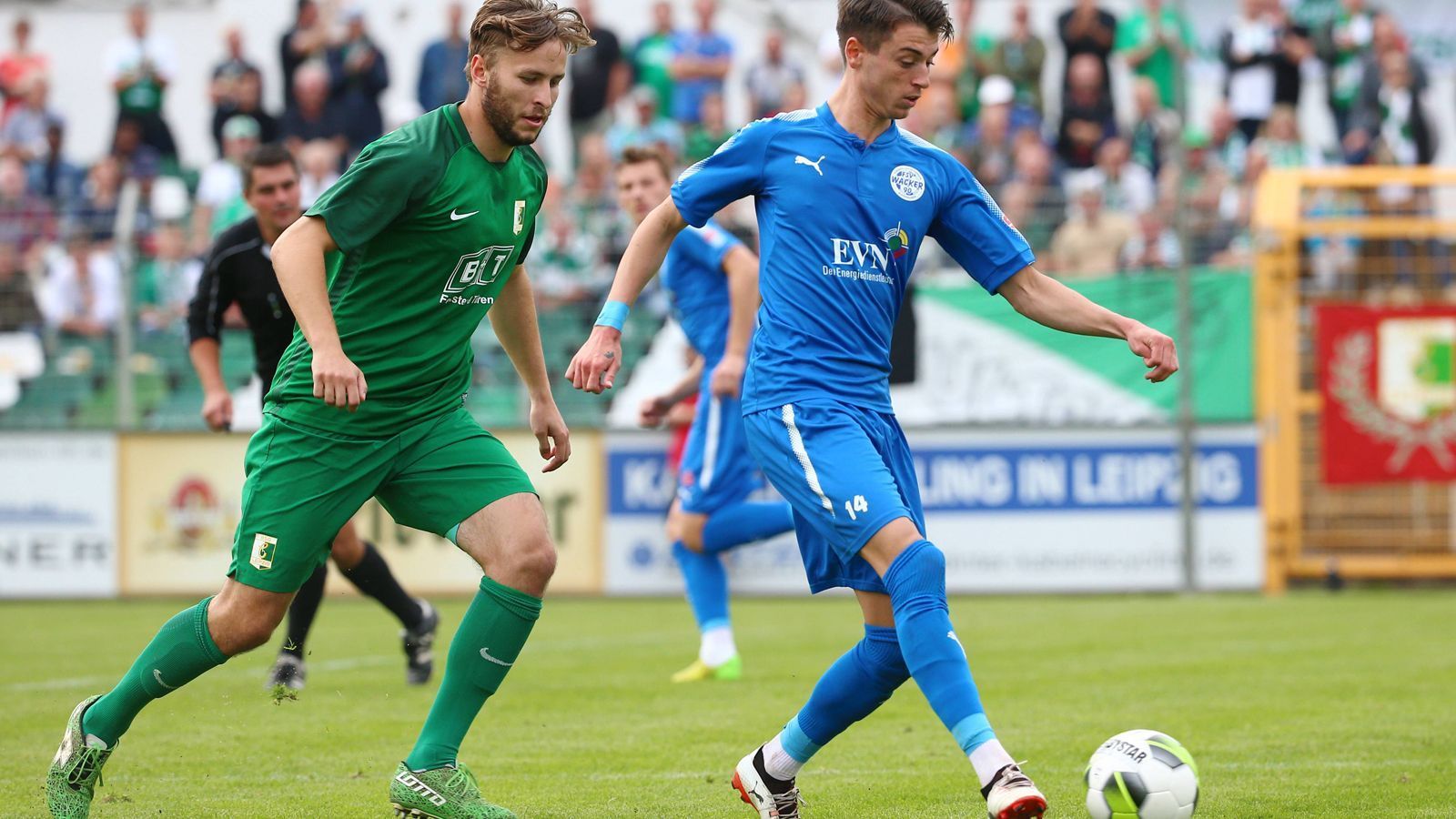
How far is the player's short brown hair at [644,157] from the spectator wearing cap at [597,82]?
9.82 meters

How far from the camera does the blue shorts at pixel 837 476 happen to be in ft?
16.1

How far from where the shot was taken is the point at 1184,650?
10.3 m

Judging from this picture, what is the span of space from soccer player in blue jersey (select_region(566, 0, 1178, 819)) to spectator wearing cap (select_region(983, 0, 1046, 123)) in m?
13.5

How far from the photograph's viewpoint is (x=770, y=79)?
60.9 feet

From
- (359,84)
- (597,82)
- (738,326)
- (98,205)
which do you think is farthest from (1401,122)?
(98,205)

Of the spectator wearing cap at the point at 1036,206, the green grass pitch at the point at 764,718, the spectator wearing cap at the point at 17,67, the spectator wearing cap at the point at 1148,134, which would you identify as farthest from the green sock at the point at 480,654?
the spectator wearing cap at the point at 17,67

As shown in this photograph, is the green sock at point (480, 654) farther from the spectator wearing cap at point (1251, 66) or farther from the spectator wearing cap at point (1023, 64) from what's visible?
the spectator wearing cap at point (1251, 66)

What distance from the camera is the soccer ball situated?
4.73m

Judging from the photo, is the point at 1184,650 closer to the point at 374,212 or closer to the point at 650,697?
the point at 650,697

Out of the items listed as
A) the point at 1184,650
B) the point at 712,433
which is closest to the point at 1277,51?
the point at 1184,650

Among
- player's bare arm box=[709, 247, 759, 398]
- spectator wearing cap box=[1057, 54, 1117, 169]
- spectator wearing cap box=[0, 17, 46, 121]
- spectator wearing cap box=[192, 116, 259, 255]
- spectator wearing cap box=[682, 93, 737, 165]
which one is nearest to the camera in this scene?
player's bare arm box=[709, 247, 759, 398]

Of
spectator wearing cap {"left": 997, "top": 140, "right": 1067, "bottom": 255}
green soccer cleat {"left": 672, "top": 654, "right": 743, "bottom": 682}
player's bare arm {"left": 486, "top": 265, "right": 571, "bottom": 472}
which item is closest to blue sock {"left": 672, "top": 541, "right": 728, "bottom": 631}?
green soccer cleat {"left": 672, "top": 654, "right": 743, "bottom": 682}

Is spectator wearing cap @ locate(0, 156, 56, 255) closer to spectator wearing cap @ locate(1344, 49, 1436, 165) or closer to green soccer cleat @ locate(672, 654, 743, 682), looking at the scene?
green soccer cleat @ locate(672, 654, 743, 682)

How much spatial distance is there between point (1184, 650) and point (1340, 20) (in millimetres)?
10315
